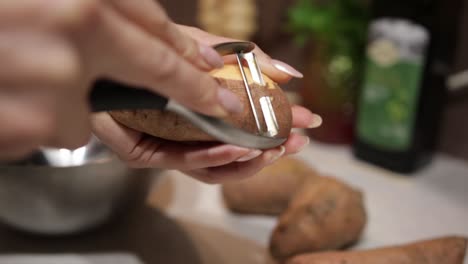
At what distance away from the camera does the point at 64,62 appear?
30 centimetres

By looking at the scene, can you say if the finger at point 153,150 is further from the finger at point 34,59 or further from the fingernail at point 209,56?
the finger at point 34,59

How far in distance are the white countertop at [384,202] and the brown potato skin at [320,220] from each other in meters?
0.06

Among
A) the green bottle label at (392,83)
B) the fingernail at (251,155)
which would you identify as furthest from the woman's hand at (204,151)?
the green bottle label at (392,83)

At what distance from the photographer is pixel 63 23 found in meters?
0.30

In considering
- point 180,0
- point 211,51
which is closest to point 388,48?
point 180,0

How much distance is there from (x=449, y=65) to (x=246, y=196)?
0.42 meters

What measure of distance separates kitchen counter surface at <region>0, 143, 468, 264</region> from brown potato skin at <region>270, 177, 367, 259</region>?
0.04 metres

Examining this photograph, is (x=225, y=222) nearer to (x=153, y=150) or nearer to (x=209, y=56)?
(x=153, y=150)

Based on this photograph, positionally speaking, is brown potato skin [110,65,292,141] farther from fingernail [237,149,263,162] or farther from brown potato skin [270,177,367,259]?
brown potato skin [270,177,367,259]

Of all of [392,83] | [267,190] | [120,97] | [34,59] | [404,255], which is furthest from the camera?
[392,83]

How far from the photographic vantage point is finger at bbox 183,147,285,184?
1.80ft

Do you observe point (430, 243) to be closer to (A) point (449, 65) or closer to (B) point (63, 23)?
(A) point (449, 65)

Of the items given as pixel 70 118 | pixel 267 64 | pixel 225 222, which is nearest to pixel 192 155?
pixel 267 64

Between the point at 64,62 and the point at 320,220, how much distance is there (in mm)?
525
